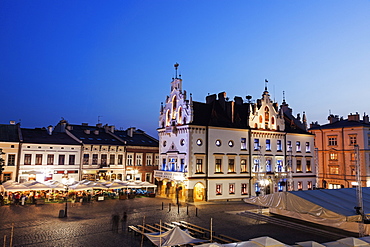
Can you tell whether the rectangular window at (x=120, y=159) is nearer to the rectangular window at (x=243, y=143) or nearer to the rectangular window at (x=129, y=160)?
the rectangular window at (x=129, y=160)

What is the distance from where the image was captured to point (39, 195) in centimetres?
3962

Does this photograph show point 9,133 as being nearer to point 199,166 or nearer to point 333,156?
point 199,166

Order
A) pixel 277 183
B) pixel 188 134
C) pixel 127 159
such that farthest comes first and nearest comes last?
1. pixel 127 159
2. pixel 277 183
3. pixel 188 134

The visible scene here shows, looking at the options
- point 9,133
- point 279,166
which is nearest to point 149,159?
point 9,133

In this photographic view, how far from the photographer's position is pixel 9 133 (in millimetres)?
44531

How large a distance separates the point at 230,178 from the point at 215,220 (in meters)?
14.5

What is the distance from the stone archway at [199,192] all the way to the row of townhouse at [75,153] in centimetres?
1591

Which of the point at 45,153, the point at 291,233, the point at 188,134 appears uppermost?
the point at 188,134

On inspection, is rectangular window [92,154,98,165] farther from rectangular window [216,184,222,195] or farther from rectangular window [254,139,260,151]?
rectangular window [254,139,260,151]

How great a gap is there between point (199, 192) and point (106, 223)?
17.4 meters

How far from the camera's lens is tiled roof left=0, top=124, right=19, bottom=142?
4303 cm

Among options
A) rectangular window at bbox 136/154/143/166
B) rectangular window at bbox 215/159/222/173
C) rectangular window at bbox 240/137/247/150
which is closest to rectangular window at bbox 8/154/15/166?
rectangular window at bbox 136/154/143/166

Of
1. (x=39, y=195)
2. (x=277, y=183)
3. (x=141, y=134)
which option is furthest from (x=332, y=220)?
(x=141, y=134)

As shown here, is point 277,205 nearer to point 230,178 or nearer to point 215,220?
point 215,220
